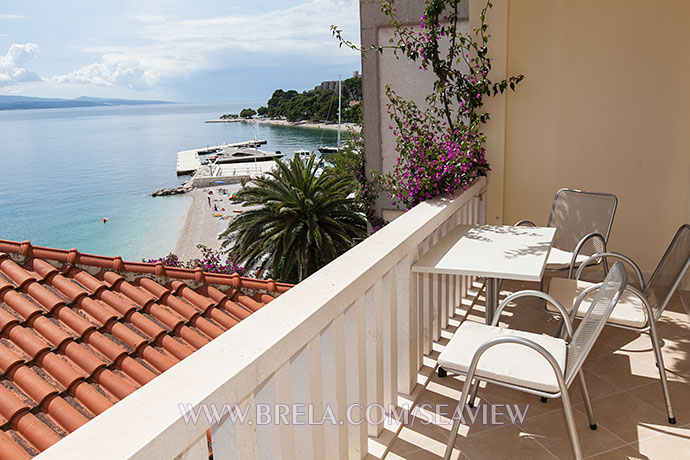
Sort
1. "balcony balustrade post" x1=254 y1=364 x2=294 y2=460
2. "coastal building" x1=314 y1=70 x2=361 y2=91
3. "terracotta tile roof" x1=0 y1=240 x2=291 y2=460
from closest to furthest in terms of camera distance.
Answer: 1. "balcony balustrade post" x1=254 y1=364 x2=294 y2=460
2. "terracotta tile roof" x1=0 y1=240 x2=291 y2=460
3. "coastal building" x1=314 y1=70 x2=361 y2=91

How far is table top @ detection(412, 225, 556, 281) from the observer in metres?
2.33

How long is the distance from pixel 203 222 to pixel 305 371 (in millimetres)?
46555

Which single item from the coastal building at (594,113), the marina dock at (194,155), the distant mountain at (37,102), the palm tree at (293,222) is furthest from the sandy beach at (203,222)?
the distant mountain at (37,102)

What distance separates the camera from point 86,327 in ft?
12.6

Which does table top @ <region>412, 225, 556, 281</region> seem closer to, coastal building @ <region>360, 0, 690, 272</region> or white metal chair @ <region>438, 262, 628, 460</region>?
white metal chair @ <region>438, 262, 628, 460</region>

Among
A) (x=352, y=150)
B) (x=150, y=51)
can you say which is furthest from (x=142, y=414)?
(x=150, y=51)

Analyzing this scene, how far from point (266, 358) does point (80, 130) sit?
101m

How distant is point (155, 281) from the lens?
4.88m

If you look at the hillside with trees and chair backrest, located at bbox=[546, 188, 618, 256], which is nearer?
chair backrest, located at bbox=[546, 188, 618, 256]

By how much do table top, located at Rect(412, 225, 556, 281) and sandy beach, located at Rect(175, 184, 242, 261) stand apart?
3761 centimetres

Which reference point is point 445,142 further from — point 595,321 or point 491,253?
point 595,321

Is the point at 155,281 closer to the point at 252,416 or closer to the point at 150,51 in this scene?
the point at 252,416

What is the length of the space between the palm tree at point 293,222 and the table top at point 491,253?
9.11 m

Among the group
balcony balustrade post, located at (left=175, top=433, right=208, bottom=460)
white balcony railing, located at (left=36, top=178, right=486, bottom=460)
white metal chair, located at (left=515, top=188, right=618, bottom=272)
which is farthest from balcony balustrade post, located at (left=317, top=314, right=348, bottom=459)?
white metal chair, located at (left=515, top=188, right=618, bottom=272)
